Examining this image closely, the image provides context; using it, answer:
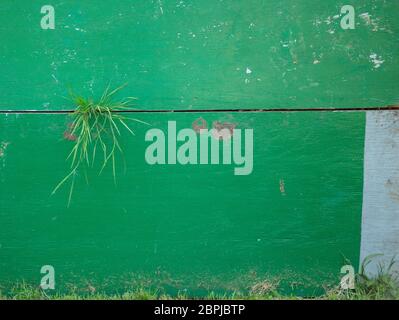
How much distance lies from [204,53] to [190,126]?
357mm

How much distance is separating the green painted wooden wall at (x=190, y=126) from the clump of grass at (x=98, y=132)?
0.04 metres

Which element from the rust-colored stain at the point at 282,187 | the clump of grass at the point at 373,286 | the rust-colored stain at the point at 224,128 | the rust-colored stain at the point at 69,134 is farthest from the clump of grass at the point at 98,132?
the clump of grass at the point at 373,286

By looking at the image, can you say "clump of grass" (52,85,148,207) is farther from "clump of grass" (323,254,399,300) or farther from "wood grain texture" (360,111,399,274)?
"clump of grass" (323,254,399,300)

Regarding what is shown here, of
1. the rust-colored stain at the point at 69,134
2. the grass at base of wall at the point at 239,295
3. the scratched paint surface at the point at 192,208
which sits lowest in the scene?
the grass at base of wall at the point at 239,295

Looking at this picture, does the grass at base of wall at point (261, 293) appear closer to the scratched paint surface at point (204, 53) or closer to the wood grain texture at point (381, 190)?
the wood grain texture at point (381, 190)

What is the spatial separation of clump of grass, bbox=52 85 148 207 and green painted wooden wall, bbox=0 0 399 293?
4 centimetres

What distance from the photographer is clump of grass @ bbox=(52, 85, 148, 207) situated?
243 cm

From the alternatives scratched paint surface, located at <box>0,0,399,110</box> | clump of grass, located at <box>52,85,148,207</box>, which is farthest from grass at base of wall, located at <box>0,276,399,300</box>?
scratched paint surface, located at <box>0,0,399,110</box>

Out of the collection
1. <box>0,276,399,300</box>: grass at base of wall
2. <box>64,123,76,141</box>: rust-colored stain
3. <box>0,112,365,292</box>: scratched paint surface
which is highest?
<box>64,123,76,141</box>: rust-colored stain

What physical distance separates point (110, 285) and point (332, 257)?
3.60 ft

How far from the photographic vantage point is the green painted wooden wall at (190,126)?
7.93ft

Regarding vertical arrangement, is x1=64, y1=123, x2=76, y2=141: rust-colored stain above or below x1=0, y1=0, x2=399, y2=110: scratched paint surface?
below
